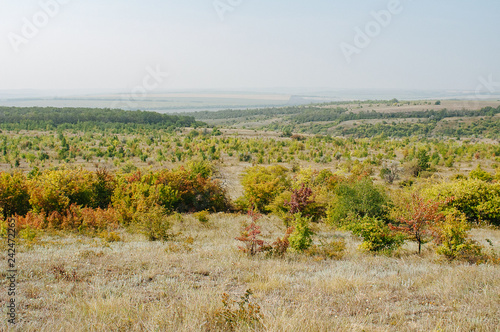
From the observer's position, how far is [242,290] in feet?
16.1

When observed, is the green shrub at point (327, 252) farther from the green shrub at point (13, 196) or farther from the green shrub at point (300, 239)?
the green shrub at point (13, 196)

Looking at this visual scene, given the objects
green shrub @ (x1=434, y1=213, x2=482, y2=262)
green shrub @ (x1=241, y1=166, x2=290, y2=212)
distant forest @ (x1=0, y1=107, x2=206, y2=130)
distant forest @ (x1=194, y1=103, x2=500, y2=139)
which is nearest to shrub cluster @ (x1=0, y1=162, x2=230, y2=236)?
green shrub @ (x1=241, y1=166, x2=290, y2=212)

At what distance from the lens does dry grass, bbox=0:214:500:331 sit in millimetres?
3443

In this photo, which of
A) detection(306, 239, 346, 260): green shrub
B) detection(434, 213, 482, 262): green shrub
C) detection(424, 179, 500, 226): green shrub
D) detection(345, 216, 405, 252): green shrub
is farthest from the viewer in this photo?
detection(424, 179, 500, 226): green shrub

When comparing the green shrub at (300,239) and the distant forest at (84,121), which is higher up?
the distant forest at (84,121)

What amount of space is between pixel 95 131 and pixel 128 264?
45639 mm

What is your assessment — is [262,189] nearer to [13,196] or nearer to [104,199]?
[104,199]

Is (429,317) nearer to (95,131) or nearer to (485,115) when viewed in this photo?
(95,131)

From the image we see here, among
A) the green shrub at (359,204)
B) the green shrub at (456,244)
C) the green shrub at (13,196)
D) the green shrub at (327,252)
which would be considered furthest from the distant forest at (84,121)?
the green shrub at (456,244)

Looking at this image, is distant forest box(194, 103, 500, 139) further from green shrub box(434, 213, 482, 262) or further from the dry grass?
the dry grass

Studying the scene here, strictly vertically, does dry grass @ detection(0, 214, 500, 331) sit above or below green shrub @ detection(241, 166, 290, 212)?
above

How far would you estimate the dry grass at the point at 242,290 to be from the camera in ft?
11.3

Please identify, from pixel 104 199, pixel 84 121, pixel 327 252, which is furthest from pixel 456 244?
pixel 84 121

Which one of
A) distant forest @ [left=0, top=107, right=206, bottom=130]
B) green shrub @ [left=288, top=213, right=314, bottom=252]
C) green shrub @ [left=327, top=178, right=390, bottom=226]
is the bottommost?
green shrub @ [left=327, top=178, right=390, bottom=226]
